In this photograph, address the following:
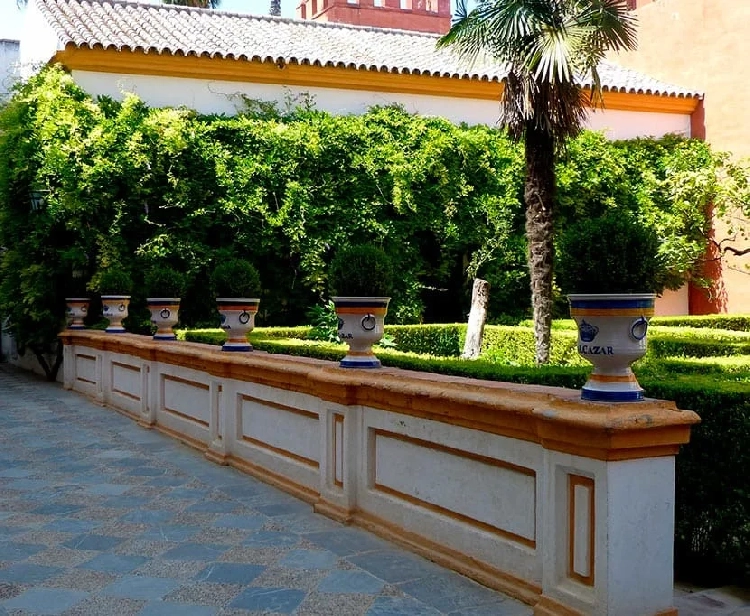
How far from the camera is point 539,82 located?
11094 mm

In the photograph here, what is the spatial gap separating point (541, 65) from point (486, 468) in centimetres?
764

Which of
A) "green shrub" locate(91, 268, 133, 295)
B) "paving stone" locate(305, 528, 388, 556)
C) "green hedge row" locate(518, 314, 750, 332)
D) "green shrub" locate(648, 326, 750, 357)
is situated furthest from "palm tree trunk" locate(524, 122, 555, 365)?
"paving stone" locate(305, 528, 388, 556)

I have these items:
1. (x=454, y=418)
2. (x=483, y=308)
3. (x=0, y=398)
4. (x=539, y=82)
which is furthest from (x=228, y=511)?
(x=0, y=398)

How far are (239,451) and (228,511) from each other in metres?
1.49

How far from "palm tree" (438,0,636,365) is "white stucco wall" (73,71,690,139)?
199 inches

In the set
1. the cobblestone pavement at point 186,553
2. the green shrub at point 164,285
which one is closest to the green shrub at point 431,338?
the green shrub at point 164,285

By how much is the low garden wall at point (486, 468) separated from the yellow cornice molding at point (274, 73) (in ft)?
30.0

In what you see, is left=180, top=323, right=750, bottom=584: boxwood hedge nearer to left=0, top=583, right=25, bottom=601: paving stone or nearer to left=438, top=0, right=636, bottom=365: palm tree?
left=0, top=583, right=25, bottom=601: paving stone

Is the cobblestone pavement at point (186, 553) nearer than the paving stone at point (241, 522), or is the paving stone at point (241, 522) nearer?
the cobblestone pavement at point (186, 553)

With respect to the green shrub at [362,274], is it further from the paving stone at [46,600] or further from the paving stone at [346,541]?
the paving stone at [46,600]

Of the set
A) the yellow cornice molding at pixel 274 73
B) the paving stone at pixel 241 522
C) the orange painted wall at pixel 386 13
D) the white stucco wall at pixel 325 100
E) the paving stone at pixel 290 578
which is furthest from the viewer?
the orange painted wall at pixel 386 13

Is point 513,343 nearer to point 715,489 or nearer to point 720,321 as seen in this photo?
point 720,321

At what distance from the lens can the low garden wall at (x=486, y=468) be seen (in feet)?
11.7

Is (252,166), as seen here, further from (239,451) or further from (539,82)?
(239,451)
